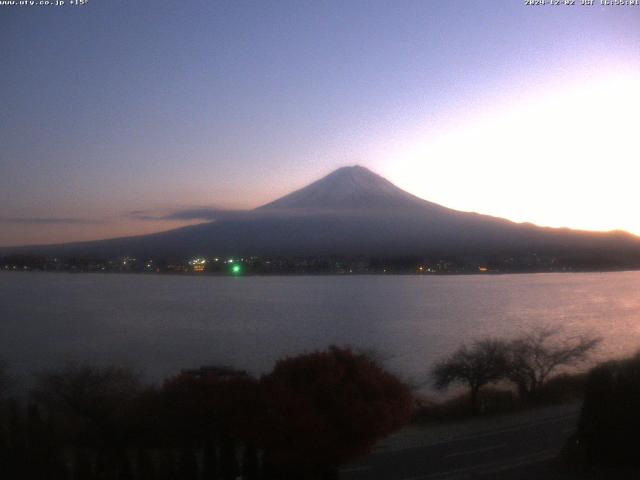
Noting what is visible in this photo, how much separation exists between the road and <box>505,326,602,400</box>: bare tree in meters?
2.97

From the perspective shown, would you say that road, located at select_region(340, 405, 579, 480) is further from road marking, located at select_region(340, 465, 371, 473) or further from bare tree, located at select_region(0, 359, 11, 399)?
bare tree, located at select_region(0, 359, 11, 399)

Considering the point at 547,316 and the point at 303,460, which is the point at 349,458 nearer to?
the point at 303,460

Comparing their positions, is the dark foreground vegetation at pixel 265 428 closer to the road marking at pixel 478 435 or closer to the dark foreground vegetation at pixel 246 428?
the dark foreground vegetation at pixel 246 428

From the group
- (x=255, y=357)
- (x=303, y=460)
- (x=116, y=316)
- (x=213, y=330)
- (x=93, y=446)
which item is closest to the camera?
(x=303, y=460)

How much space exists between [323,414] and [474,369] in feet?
25.8

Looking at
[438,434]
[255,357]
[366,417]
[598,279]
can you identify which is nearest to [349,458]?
[366,417]

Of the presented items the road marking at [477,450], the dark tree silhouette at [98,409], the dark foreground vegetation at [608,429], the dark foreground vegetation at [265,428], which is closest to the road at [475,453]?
the road marking at [477,450]

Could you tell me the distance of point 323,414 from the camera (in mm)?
5910

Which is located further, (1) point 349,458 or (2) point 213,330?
(2) point 213,330

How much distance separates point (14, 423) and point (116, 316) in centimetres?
2185

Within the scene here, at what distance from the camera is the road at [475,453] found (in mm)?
6941

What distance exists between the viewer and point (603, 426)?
668cm

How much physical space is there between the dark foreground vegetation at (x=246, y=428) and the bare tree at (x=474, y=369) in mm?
6914

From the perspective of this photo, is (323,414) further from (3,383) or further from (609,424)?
(3,383)
